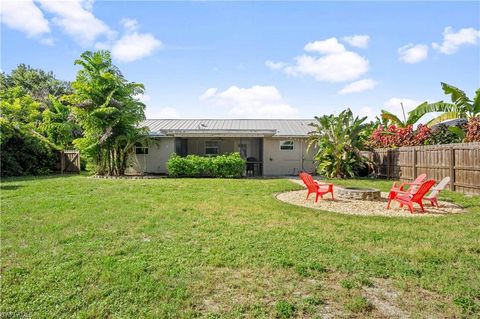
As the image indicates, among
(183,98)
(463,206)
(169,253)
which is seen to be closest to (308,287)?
(169,253)

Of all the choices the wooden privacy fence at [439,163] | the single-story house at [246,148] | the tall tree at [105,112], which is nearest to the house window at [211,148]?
the single-story house at [246,148]

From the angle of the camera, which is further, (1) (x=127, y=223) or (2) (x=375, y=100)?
(2) (x=375, y=100)

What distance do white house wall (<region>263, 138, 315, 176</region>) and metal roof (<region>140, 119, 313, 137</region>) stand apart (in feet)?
2.70

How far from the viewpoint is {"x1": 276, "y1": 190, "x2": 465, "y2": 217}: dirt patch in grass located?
7945 millimetres

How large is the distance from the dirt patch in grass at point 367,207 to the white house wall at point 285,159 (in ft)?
33.0

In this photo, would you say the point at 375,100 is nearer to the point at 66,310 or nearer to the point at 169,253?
the point at 169,253

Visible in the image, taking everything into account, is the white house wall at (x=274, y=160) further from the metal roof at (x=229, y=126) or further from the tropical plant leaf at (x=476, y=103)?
the tropical plant leaf at (x=476, y=103)

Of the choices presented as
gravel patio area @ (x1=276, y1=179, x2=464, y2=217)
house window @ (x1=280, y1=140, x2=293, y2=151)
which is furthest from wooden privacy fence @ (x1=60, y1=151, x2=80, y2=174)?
gravel patio area @ (x1=276, y1=179, x2=464, y2=217)

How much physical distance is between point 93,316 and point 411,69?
655 inches

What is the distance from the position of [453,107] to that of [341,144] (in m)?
6.38

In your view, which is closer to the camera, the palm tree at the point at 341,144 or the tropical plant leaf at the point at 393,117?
the palm tree at the point at 341,144

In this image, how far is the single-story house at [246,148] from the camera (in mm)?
19578

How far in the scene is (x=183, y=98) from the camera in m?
21.7

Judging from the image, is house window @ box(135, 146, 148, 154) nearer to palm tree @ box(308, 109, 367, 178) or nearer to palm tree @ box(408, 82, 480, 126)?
palm tree @ box(308, 109, 367, 178)
